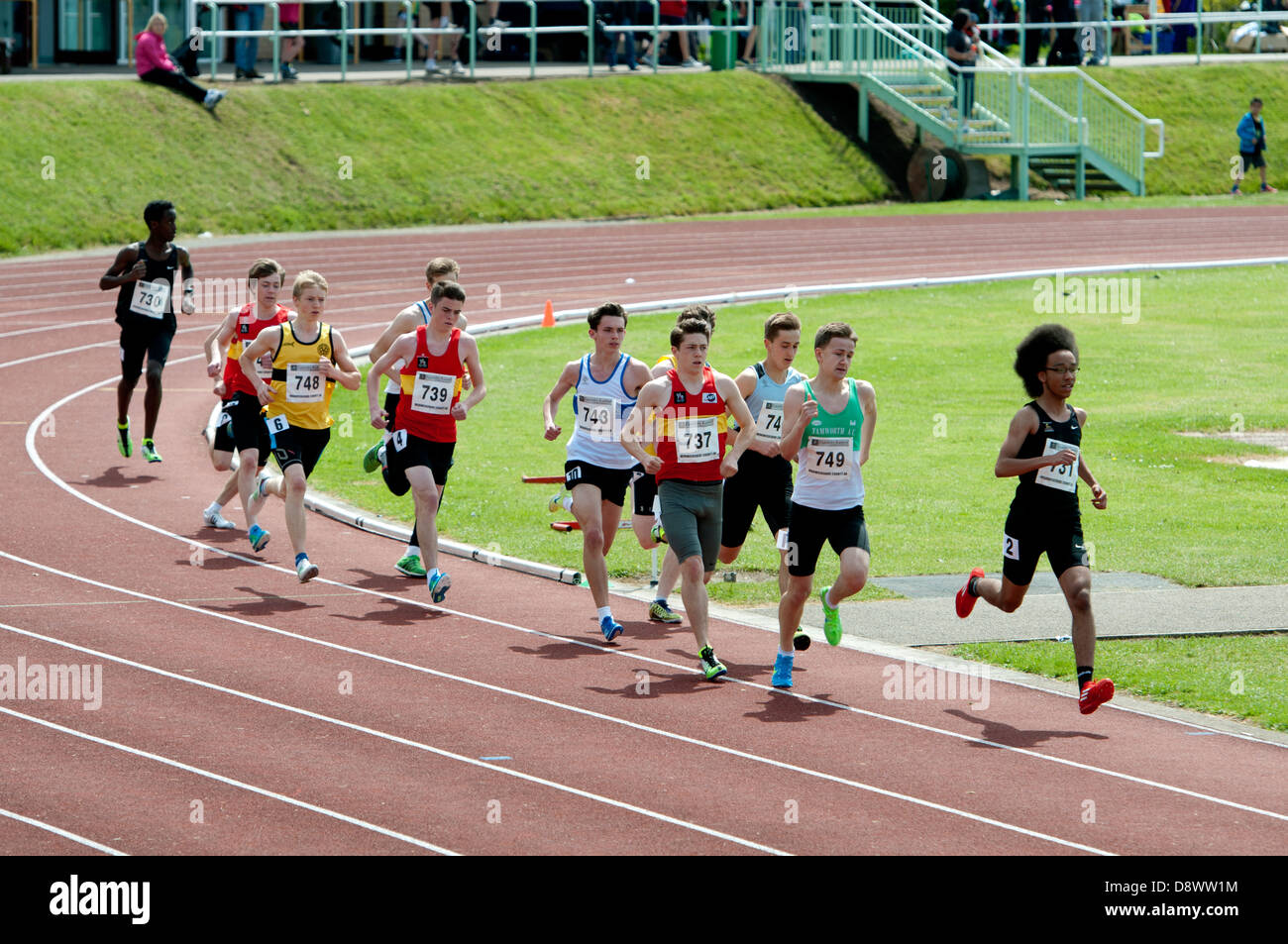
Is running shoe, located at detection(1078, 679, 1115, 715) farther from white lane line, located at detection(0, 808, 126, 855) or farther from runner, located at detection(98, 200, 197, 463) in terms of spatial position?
runner, located at detection(98, 200, 197, 463)

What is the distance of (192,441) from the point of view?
1775 centimetres

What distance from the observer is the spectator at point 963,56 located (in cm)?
4247

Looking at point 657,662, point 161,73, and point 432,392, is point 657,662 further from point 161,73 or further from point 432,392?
point 161,73

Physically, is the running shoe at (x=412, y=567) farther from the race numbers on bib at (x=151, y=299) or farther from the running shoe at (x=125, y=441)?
the running shoe at (x=125, y=441)

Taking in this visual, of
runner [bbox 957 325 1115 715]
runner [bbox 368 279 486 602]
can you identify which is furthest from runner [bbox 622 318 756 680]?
runner [bbox 368 279 486 602]

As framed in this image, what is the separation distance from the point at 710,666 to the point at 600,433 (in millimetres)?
1760

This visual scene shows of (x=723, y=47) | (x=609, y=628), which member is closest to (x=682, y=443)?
(x=609, y=628)

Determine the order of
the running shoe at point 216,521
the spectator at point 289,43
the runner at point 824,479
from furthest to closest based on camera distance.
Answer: the spectator at point 289,43 → the running shoe at point 216,521 → the runner at point 824,479

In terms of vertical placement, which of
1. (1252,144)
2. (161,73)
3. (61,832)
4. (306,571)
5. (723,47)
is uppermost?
(723,47)

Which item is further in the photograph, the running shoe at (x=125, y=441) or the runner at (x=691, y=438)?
the running shoe at (x=125, y=441)

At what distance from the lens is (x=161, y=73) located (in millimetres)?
36031

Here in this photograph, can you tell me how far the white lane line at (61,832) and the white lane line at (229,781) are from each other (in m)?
0.85

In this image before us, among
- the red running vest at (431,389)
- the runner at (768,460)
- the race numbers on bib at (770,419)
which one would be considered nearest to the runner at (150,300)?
the red running vest at (431,389)

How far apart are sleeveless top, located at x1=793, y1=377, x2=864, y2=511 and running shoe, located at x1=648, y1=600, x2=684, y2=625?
5.68 ft
